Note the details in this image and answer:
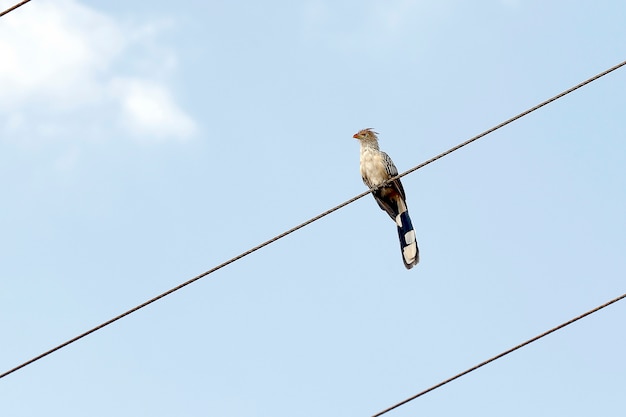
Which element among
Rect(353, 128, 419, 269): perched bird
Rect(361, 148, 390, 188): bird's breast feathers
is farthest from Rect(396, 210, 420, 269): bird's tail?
Rect(361, 148, 390, 188): bird's breast feathers

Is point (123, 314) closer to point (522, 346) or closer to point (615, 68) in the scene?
point (522, 346)

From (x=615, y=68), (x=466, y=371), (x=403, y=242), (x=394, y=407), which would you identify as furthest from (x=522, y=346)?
(x=403, y=242)

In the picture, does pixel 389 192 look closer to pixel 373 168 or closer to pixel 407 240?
pixel 373 168

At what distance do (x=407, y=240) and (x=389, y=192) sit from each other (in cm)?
46

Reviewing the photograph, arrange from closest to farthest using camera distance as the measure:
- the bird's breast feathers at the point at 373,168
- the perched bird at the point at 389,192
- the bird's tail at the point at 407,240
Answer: the bird's tail at the point at 407,240
the perched bird at the point at 389,192
the bird's breast feathers at the point at 373,168

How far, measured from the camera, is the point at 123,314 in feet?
17.1

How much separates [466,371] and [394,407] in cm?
38

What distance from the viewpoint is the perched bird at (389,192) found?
9383 millimetres

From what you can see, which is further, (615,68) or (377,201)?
(377,201)

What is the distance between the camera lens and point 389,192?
947 centimetres

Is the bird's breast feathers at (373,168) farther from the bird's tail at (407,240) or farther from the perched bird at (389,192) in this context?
the bird's tail at (407,240)

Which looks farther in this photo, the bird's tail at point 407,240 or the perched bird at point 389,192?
the perched bird at point 389,192

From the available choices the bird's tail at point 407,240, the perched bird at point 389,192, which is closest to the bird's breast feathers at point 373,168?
the perched bird at point 389,192

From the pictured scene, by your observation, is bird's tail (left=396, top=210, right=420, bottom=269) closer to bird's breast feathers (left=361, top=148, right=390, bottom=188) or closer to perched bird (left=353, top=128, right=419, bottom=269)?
perched bird (left=353, top=128, right=419, bottom=269)
